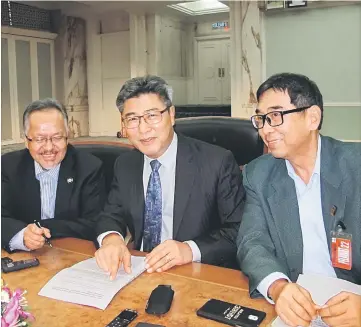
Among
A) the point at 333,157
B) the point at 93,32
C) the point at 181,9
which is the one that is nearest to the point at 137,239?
the point at 333,157

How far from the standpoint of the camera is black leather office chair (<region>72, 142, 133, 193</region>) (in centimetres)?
215

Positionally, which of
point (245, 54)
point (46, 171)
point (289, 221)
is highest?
point (245, 54)

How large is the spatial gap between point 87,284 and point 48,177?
2.79ft

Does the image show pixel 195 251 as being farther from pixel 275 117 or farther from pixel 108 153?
pixel 108 153

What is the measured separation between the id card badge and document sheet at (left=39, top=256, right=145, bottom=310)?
0.60m

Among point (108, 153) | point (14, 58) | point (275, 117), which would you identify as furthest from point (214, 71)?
point (275, 117)

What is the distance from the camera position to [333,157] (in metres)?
1.46

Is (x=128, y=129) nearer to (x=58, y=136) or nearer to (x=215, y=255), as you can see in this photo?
(x=58, y=136)

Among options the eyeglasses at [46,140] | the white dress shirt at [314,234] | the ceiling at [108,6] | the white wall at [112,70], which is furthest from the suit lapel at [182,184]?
the white wall at [112,70]

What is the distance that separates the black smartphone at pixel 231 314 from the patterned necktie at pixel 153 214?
28.4 inches

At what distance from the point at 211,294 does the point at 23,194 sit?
3.71 feet

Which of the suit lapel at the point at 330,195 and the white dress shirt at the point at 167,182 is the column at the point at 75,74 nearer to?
the white dress shirt at the point at 167,182

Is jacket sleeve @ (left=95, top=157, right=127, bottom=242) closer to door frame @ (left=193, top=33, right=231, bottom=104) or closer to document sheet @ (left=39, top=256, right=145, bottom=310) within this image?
document sheet @ (left=39, top=256, right=145, bottom=310)

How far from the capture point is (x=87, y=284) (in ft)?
3.94
